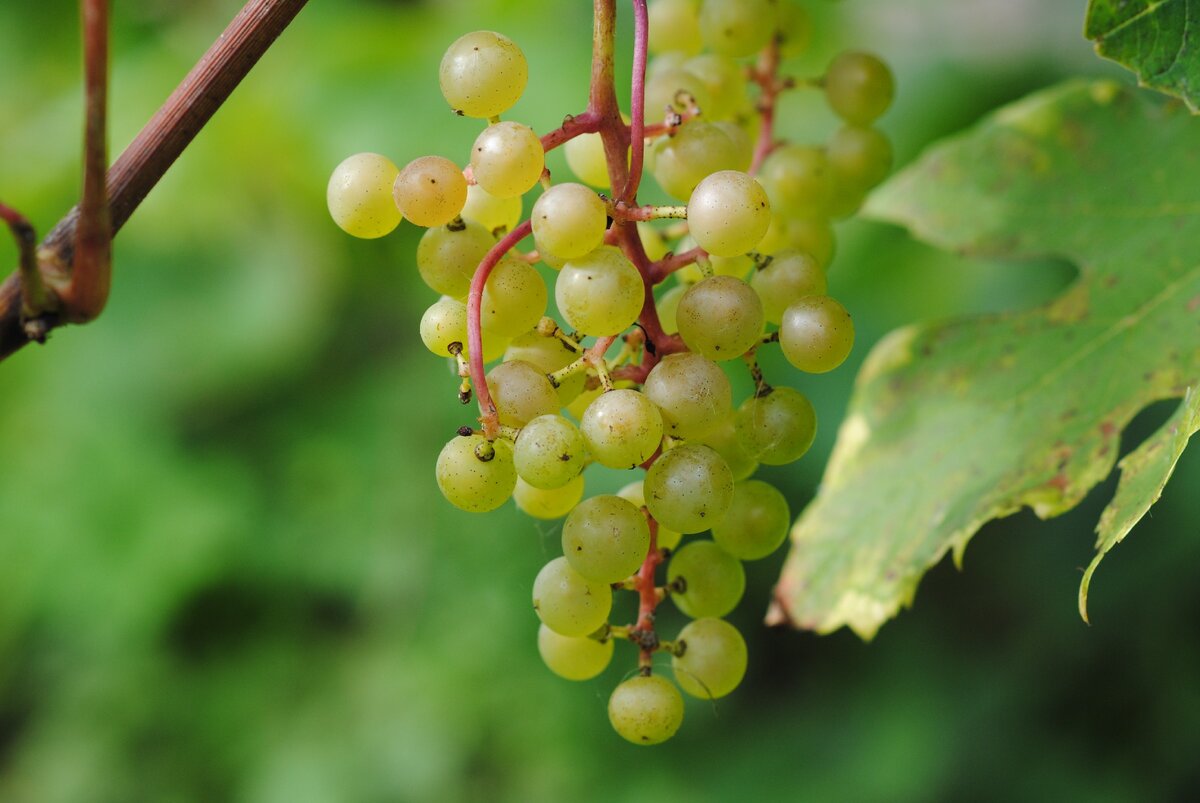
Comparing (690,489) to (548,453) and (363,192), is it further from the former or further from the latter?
(363,192)

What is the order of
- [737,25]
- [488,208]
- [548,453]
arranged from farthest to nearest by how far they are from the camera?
1. [737,25]
2. [488,208]
3. [548,453]

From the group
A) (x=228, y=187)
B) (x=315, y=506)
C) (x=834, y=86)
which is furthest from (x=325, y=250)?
(x=834, y=86)

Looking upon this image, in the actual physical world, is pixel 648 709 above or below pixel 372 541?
above

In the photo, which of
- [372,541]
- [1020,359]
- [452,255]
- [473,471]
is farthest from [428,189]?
[372,541]

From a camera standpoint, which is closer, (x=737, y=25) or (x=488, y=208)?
(x=488, y=208)

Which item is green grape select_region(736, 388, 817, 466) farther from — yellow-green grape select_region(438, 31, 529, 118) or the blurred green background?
the blurred green background

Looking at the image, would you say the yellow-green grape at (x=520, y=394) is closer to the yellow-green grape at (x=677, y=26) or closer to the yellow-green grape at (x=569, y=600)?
the yellow-green grape at (x=569, y=600)
